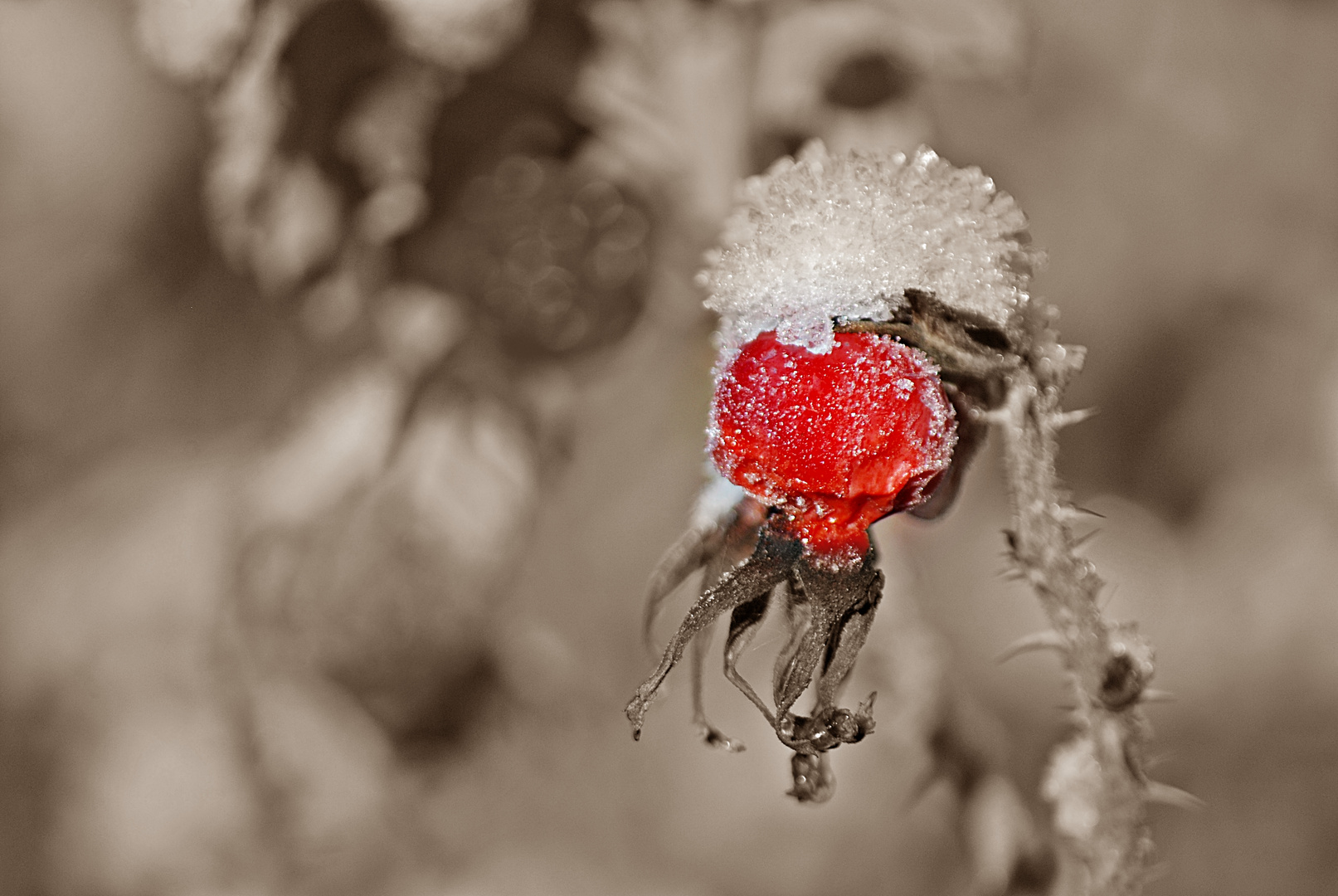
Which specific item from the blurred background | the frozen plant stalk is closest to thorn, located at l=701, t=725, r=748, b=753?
the frozen plant stalk

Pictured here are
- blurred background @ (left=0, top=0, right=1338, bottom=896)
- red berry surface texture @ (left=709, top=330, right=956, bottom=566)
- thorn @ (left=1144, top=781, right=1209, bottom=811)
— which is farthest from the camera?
blurred background @ (left=0, top=0, right=1338, bottom=896)

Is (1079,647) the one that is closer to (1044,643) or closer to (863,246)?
(1044,643)

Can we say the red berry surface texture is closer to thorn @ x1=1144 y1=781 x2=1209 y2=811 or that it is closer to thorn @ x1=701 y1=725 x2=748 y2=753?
thorn @ x1=701 y1=725 x2=748 y2=753

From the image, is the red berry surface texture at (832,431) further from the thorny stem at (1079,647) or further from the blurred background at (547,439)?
the blurred background at (547,439)

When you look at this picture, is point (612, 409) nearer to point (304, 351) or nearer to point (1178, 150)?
point (304, 351)

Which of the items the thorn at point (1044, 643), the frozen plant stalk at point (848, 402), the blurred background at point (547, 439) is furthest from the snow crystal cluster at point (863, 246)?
the blurred background at point (547, 439)

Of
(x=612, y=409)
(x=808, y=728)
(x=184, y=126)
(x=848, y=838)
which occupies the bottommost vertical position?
(x=848, y=838)

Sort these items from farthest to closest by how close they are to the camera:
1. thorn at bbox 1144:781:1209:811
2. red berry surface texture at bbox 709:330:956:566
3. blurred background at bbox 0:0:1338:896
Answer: blurred background at bbox 0:0:1338:896, thorn at bbox 1144:781:1209:811, red berry surface texture at bbox 709:330:956:566

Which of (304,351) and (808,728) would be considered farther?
(304,351)

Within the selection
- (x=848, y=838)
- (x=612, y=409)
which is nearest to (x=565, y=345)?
(x=612, y=409)
